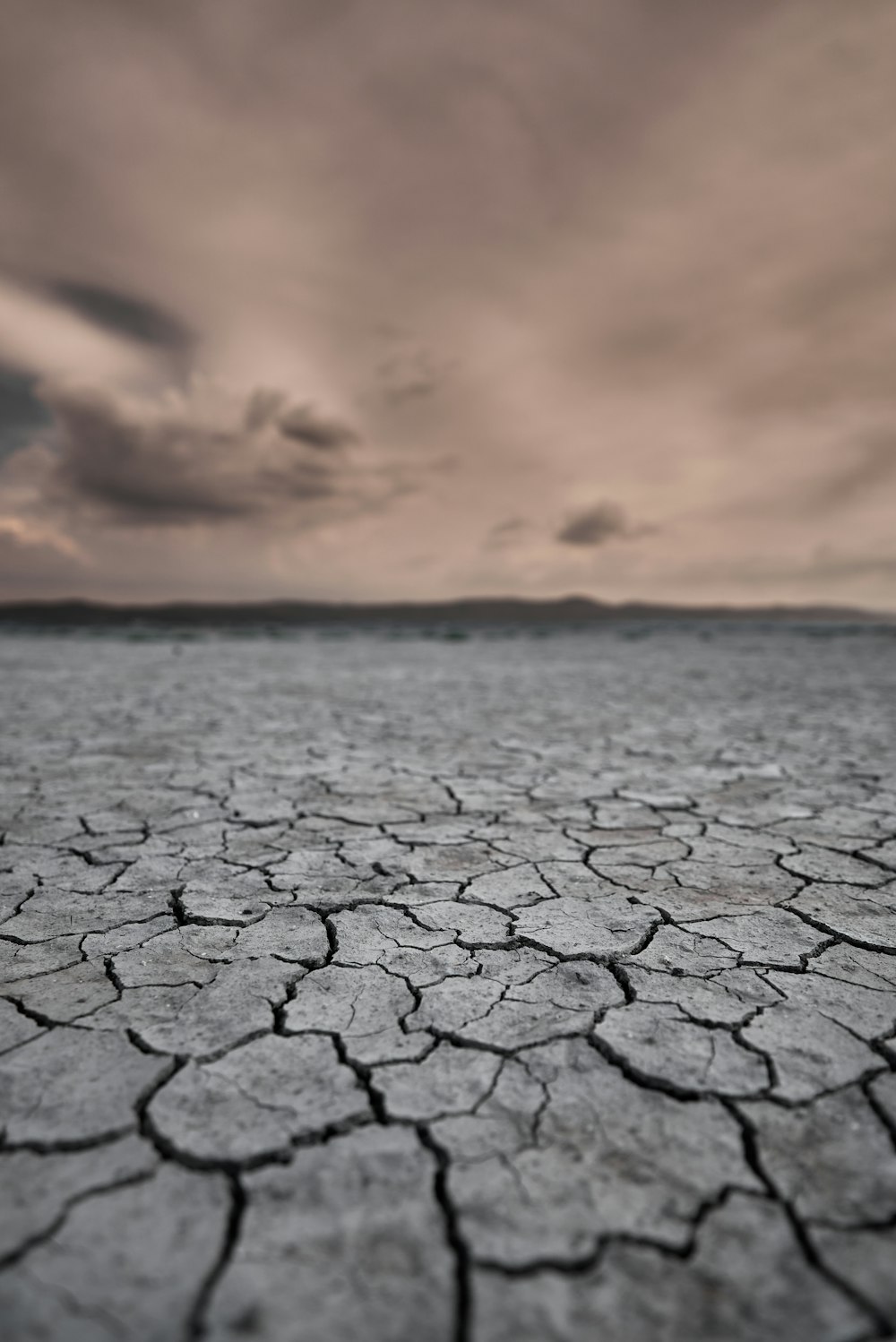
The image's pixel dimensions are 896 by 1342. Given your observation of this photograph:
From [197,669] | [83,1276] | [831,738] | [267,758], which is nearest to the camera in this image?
[83,1276]

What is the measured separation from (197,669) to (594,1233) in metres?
9.75

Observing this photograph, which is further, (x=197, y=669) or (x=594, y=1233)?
(x=197, y=669)

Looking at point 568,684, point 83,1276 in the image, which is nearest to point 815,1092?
point 83,1276

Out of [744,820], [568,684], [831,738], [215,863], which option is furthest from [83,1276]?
[568,684]

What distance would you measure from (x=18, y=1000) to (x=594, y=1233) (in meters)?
1.29

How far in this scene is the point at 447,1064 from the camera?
131 cm

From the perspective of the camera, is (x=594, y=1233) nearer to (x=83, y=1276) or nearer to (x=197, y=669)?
(x=83, y=1276)

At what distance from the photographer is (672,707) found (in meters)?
6.27

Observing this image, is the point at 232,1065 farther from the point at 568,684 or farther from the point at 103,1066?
the point at 568,684

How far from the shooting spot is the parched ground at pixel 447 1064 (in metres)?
0.89

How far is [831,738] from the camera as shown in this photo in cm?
464

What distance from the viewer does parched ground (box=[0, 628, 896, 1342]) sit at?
0.89m

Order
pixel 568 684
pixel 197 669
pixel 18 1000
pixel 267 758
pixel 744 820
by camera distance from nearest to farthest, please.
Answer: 1. pixel 18 1000
2. pixel 744 820
3. pixel 267 758
4. pixel 568 684
5. pixel 197 669

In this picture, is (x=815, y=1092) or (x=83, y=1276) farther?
(x=815, y=1092)
